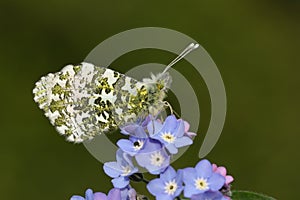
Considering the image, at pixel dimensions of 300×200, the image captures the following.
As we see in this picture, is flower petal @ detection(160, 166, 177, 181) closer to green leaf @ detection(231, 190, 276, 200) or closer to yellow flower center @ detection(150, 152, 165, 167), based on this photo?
yellow flower center @ detection(150, 152, 165, 167)

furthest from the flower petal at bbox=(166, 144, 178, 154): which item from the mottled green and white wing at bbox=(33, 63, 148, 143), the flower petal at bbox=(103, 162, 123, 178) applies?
the mottled green and white wing at bbox=(33, 63, 148, 143)

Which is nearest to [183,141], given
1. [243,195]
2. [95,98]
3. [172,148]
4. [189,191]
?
[172,148]

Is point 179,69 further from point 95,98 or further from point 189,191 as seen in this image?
point 189,191

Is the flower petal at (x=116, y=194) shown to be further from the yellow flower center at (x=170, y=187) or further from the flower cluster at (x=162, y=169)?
the yellow flower center at (x=170, y=187)

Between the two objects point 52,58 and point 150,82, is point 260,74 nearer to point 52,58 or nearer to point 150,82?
point 52,58

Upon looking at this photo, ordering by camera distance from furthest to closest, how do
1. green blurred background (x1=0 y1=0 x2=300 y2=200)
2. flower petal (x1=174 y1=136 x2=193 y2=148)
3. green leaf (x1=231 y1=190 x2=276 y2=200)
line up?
green blurred background (x1=0 y1=0 x2=300 y2=200) < green leaf (x1=231 y1=190 x2=276 y2=200) < flower petal (x1=174 y1=136 x2=193 y2=148)

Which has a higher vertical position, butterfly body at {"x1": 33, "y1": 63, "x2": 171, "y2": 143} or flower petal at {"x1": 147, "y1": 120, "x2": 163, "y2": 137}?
butterfly body at {"x1": 33, "y1": 63, "x2": 171, "y2": 143}
